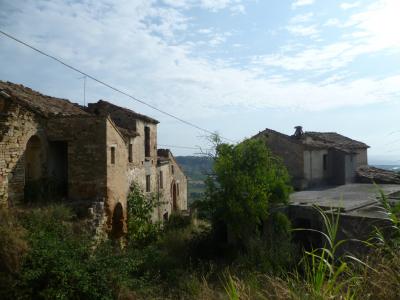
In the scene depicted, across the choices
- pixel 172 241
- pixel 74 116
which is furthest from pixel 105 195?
pixel 172 241

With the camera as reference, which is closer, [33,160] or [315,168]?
[33,160]

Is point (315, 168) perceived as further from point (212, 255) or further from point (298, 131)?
point (212, 255)

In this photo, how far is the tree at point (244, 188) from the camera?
1445 cm

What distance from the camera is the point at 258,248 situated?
11398mm

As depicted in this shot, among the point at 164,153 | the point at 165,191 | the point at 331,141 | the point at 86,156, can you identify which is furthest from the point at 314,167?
the point at 86,156

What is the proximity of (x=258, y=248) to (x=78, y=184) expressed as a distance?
678 centimetres

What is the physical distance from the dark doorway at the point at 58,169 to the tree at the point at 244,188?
6.16 m

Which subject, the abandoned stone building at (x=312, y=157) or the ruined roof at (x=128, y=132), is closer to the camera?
the ruined roof at (x=128, y=132)

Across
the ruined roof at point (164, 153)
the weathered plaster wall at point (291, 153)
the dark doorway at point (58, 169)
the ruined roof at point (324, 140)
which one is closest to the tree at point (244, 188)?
the weathered plaster wall at point (291, 153)

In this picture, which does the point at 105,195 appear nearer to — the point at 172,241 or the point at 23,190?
the point at 23,190

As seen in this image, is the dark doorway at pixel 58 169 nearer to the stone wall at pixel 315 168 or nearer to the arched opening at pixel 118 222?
the arched opening at pixel 118 222

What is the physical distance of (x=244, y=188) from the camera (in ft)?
47.9

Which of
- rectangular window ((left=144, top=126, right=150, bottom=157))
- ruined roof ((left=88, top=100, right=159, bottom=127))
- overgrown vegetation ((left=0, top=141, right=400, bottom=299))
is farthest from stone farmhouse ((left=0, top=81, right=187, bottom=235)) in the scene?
rectangular window ((left=144, top=126, right=150, bottom=157))

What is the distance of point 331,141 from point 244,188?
45.6ft
